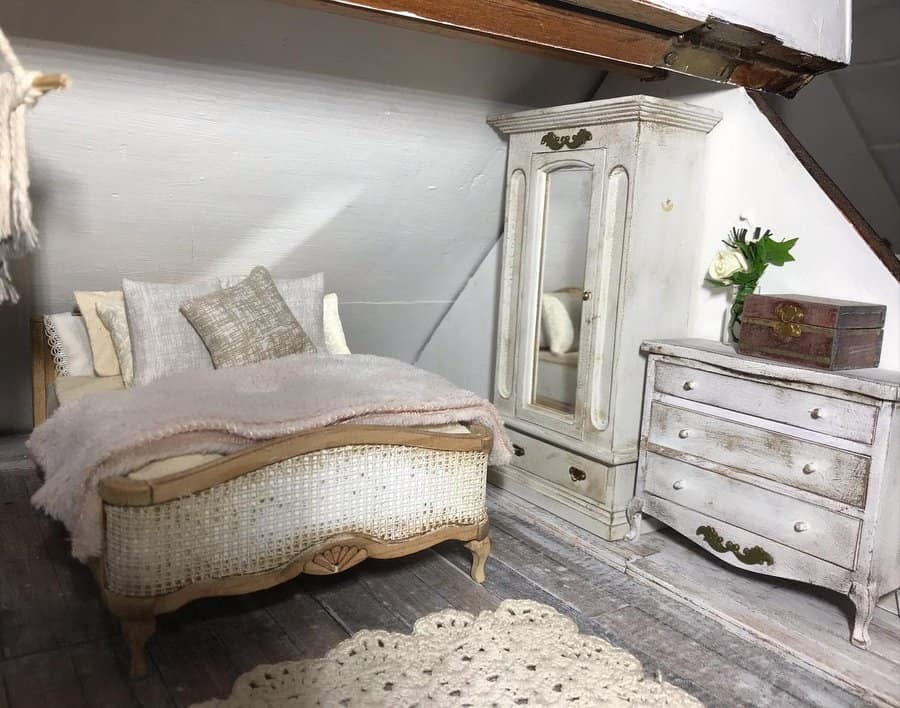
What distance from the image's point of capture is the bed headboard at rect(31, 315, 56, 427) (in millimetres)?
3244

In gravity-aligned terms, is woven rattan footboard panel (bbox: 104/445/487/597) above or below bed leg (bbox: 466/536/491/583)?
above

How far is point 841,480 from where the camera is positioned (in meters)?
2.22

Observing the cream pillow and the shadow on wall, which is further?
the cream pillow

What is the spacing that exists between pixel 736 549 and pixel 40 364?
2.91 metres

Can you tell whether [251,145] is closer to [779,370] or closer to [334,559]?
[334,559]

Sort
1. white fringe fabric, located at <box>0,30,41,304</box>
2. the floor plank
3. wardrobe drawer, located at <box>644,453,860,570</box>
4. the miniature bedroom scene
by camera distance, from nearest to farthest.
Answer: white fringe fabric, located at <box>0,30,41,304</box>, the miniature bedroom scene, the floor plank, wardrobe drawer, located at <box>644,453,860,570</box>

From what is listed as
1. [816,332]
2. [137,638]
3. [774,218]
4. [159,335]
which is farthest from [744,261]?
[137,638]

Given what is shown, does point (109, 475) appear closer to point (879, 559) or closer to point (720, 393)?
point (720, 393)

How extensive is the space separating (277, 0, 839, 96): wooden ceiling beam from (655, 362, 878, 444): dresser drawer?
1.05m

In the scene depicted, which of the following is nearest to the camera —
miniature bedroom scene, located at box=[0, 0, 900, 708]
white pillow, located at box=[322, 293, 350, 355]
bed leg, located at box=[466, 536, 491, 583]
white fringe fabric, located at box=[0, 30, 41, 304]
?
white fringe fabric, located at box=[0, 30, 41, 304]

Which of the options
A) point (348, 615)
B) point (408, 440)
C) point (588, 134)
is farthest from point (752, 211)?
point (348, 615)

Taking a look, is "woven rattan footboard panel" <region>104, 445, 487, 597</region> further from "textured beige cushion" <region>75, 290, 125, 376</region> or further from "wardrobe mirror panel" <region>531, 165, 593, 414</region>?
"textured beige cushion" <region>75, 290, 125, 376</region>

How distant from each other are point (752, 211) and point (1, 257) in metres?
2.48

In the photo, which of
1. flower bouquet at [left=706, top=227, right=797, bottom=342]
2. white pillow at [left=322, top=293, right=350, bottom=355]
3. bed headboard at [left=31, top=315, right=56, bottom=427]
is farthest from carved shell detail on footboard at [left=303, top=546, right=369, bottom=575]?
bed headboard at [left=31, top=315, right=56, bottom=427]
